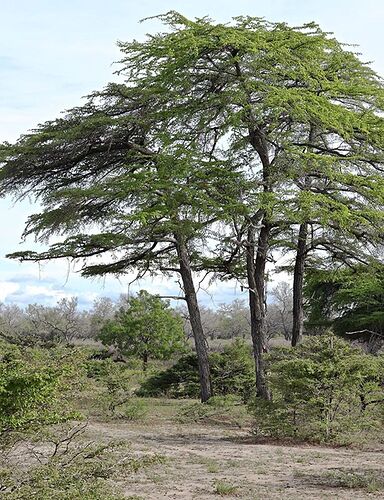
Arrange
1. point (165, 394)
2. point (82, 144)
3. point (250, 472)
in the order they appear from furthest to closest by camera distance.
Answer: point (165, 394) < point (82, 144) < point (250, 472)

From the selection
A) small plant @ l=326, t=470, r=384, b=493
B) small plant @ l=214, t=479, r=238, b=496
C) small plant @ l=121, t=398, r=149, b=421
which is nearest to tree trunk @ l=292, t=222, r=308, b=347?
small plant @ l=121, t=398, r=149, b=421

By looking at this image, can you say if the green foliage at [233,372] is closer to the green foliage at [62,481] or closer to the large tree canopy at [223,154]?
the large tree canopy at [223,154]

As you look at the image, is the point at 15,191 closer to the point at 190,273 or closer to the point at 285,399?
the point at 190,273

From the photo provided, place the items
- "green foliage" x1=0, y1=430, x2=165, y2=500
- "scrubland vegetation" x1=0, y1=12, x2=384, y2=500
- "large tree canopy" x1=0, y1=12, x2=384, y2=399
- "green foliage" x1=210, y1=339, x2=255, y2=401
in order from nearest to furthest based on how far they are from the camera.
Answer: "green foliage" x1=0, y1=430, x2=165, y2=500 → "scrubland vegetation" x1=0, y1=12, x2=384, y2=500 → "large tree canopy" x1=0, y1=12, x2=384, y2=399 → "green foliage" x1=210, y1=339, x2=255, y2=401

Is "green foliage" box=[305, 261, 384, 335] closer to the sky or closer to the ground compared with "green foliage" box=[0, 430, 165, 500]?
closer to the sky

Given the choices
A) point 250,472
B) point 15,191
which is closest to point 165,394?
point 15,191

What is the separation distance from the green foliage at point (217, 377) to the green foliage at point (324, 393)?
6009 mm

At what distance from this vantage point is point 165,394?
70.3 feet

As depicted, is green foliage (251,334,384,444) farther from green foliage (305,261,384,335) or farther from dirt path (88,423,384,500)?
green foliage (305,261,384,335)

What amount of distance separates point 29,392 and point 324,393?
8015 mm

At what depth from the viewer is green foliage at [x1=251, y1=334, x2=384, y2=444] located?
11.7 metres

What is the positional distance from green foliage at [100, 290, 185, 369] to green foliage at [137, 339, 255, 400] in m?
9.29

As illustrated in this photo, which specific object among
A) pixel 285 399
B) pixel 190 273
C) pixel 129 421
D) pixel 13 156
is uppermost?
pixel 13 156

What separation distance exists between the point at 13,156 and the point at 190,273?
6.12m
